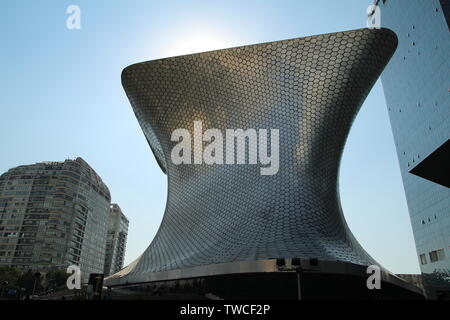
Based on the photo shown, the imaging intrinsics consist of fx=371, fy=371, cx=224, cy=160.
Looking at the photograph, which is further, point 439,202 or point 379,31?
point 439,202

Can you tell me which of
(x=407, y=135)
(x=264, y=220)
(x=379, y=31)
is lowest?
(x=264, y=220)

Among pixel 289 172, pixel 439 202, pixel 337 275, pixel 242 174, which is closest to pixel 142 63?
pixel 242 174

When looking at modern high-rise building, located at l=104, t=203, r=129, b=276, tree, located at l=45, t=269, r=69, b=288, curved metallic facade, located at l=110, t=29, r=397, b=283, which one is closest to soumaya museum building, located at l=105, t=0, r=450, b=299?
curved metallic facade, located at l=110, t=29, r=397, b=283

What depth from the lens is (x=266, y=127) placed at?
2850 centimetres

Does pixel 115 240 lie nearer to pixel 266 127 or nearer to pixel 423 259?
pixel 423 259

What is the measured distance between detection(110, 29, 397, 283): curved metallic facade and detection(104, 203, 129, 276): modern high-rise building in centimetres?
8489

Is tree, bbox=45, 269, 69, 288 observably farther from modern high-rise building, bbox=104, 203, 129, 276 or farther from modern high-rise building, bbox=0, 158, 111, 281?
modern high-rise building, bbox=104, 203, 129, 276

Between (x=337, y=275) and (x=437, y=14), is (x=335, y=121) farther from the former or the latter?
(x=437, y=14)

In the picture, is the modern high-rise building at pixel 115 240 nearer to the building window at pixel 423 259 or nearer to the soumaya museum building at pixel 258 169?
the building window at pixel 423 259

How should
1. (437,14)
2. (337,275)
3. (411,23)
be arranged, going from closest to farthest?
1. (337,275)
2. (437,14)
3. (411,23)

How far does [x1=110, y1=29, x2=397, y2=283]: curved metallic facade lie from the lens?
82.7 ft

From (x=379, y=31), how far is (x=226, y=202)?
54.9 feet

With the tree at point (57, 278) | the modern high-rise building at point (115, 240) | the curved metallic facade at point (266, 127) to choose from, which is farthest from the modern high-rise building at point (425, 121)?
the modern high-rise building at point (115, 240)

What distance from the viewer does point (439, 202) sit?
46.5m
